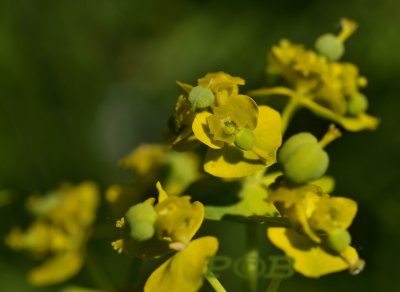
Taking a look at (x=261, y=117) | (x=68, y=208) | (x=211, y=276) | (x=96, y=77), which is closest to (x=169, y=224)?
(x=211, y=276)

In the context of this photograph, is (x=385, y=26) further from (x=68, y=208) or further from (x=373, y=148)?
(x=68, y=208)

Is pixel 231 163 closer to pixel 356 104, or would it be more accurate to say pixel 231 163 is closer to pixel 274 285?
pixel 274 285

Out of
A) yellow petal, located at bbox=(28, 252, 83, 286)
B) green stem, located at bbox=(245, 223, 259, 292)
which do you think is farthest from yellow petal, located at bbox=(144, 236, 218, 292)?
yellow petal, located at bbox=(28, 252, 83, 286)

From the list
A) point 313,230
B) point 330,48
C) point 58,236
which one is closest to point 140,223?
point 313,230

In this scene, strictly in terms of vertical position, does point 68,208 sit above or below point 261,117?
below

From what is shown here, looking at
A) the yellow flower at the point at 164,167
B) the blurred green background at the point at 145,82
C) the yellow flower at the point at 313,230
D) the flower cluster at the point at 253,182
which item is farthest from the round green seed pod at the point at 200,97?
the blurred green background at the point at 145,82
